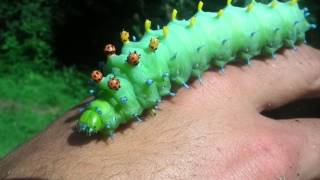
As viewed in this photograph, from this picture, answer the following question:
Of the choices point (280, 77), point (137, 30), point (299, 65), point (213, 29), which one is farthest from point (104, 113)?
point (137, 30)

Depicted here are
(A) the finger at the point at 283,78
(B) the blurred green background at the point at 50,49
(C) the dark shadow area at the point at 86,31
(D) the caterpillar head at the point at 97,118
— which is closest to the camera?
(D) the caterpillar head at the point at 97,118

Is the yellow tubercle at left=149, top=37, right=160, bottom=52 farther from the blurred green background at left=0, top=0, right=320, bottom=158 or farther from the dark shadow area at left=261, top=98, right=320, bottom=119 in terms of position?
the blurred green background at left=0, top=0, right=320, bottom=158

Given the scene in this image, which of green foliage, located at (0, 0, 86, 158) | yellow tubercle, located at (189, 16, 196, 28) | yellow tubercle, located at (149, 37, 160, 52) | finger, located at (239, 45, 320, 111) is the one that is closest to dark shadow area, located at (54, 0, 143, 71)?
green foliage, located at (0, 0, 86, 158)

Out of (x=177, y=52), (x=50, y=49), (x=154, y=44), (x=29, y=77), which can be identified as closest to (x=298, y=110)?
(x=177, y=52)

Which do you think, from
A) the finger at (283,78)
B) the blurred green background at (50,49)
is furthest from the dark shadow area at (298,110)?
the blurred green background at (50,49)

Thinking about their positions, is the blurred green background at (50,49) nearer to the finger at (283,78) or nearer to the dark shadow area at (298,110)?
the dark shadow area at (298,110)

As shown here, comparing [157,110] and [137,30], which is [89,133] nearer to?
[157,110]
